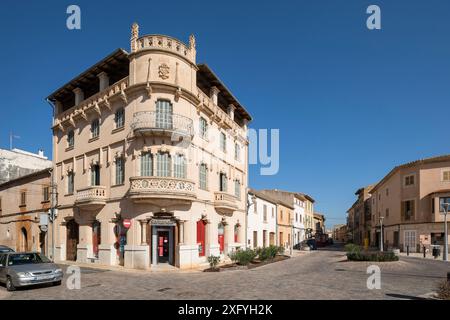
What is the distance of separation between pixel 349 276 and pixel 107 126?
59.5ft

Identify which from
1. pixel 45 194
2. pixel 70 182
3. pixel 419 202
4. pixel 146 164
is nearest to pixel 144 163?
pixel 146 164

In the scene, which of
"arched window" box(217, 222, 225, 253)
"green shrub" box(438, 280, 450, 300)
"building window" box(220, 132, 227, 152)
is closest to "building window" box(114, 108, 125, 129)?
"building window" box(220, 132, 227, 152)

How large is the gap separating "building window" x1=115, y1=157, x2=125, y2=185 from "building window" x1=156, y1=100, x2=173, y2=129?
12.4ft

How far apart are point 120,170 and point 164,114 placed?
4860mm

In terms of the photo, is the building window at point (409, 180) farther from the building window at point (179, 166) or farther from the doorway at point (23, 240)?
the doorway at point (23, 240)

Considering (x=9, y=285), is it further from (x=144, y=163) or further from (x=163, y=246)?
(x=144, y=163)

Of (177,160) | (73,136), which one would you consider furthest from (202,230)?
(73,136)

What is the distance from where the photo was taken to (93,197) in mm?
24031

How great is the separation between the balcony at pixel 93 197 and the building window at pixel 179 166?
559cm

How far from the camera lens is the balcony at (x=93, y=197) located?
78.8 feet

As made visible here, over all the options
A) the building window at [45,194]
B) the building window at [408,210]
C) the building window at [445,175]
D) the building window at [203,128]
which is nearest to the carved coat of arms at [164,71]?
the building window at [203,128]

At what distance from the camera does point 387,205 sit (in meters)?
51.2
